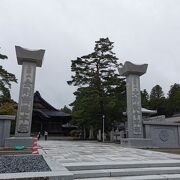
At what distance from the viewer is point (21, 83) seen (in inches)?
630

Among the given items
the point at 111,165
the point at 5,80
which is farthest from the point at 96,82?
the point at 111,165

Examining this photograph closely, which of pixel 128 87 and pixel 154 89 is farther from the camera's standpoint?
pixel 154 89

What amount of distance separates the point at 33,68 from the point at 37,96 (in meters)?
25.1

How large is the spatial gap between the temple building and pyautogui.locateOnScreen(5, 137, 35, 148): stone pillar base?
69.6ft

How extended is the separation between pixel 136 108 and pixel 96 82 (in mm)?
11604

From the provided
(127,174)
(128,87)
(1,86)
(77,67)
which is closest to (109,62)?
(77,67)

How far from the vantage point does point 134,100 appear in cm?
1819

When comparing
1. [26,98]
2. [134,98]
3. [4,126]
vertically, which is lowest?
[4,126]

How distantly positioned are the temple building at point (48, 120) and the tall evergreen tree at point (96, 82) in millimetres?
9316

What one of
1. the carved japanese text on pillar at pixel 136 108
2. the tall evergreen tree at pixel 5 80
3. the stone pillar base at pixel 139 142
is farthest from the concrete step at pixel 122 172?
the tall evergreen tree at pixel 5 80

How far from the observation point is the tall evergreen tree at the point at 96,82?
26500 millimetres

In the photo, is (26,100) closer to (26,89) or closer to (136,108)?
(26,89)

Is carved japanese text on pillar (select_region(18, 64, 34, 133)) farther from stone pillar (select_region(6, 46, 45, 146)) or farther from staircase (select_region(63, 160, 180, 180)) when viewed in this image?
staircase (select_region(63, 160, 180, 180))

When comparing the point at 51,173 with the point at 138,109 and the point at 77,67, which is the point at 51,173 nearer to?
the point at 138,109
